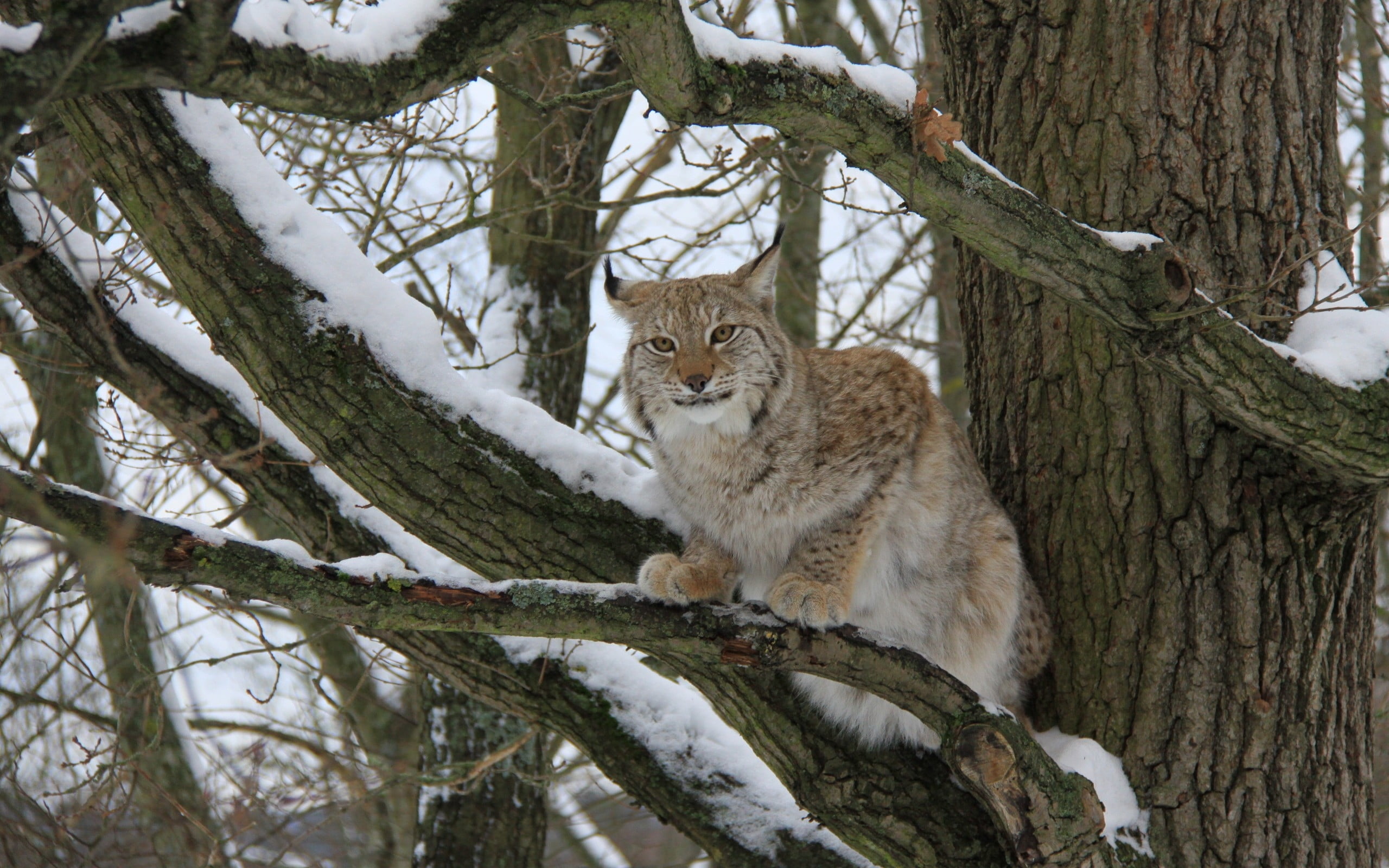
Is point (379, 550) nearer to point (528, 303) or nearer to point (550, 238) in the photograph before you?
point (550, 238)

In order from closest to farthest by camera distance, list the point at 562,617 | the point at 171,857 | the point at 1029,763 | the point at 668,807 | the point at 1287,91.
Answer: the point at 562,617 < the point at 1029,763 < the point at 1287,91 < the point at 668,807 < the point at 171,857

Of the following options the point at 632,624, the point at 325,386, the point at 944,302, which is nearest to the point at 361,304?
the point at 325,386

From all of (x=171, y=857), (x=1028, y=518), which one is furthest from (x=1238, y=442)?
(x=171, y=857)

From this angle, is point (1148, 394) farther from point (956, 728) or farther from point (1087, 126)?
point (956, 728)

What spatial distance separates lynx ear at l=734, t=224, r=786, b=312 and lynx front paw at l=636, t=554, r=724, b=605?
3.58 ft

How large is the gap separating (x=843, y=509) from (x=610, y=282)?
1.28 m

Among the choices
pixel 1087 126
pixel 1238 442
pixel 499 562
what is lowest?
pixel 499 562

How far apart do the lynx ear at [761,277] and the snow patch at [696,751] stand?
4.61 feet

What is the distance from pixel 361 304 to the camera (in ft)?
10.3

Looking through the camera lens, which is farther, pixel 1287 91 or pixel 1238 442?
pixel 1287 91

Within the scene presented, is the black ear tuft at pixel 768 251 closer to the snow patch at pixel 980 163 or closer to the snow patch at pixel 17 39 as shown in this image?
the snow patch at pixel 980 163

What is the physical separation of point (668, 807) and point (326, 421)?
1.65 metres

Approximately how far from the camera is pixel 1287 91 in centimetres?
332

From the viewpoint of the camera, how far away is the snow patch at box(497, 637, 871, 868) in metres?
3.60
